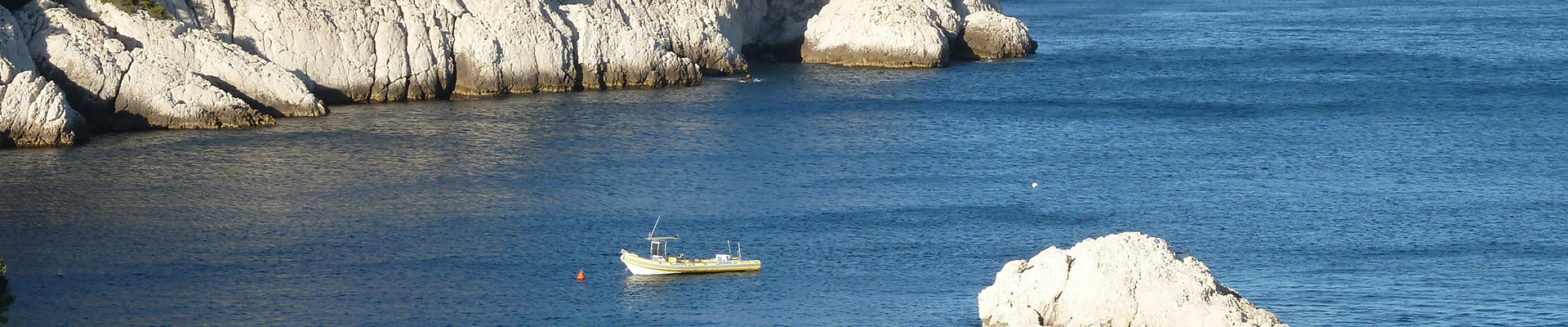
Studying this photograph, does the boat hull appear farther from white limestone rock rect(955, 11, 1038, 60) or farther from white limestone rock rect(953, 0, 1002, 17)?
white limestone rock rect(953, 0, 1002, 17)

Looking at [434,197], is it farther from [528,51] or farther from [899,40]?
[899,40]

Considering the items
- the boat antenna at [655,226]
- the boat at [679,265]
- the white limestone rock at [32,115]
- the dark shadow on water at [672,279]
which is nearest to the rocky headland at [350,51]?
the white limestone rock at [32,115]

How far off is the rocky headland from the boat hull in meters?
34.4

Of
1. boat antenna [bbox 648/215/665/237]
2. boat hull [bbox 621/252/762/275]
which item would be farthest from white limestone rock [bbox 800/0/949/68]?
boat hull [bbox 621/252/762/275]

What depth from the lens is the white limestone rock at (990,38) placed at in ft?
401

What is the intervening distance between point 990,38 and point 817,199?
2107 inches

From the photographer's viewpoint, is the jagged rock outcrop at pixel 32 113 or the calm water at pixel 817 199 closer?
the calm water at pixel 817 199

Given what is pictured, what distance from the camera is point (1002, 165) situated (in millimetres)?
79562

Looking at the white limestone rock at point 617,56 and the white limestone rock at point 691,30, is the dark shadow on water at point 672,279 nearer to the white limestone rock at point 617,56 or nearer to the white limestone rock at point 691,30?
the white limestone rock at point 617,56

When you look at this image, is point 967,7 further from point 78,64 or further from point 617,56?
point 78,64

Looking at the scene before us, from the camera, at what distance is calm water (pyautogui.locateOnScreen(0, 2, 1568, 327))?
53.5 metres

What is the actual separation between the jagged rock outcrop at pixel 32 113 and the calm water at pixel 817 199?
1.24m

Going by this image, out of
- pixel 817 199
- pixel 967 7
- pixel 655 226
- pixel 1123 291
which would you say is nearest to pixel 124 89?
pixel 655 226

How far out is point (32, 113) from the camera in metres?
79.1
